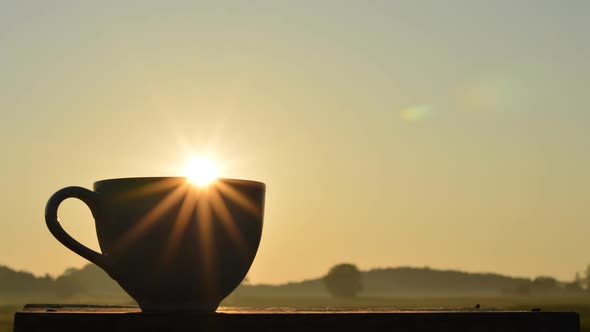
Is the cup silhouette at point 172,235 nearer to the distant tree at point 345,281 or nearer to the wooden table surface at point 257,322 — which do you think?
the wooden table surface at point 257,322

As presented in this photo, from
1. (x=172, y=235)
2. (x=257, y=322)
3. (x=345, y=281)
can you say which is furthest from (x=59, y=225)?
(x=345, y=281)

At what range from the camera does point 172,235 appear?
2.57m

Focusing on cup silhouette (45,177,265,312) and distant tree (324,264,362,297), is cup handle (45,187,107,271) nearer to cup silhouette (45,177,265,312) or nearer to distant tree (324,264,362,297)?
cup silhouette (45,177,265,312)

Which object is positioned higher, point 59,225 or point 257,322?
point 59,225

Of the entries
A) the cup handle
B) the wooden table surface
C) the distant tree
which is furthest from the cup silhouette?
the distant tree

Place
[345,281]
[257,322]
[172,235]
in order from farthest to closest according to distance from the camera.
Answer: [345,281] < [172,235] < [257,322]

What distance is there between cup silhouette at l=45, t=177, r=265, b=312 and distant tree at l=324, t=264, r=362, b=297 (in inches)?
4883

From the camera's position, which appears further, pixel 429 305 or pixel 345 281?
pixel 345 281

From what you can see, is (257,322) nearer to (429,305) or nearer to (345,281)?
(429,305)

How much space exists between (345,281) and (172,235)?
12595 centimetres

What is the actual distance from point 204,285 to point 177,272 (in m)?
0.09

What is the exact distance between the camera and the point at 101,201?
2.67 meters

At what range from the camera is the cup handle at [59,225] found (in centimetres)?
260

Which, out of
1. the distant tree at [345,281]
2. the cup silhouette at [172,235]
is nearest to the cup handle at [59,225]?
the cup silhouette at [172,235]
